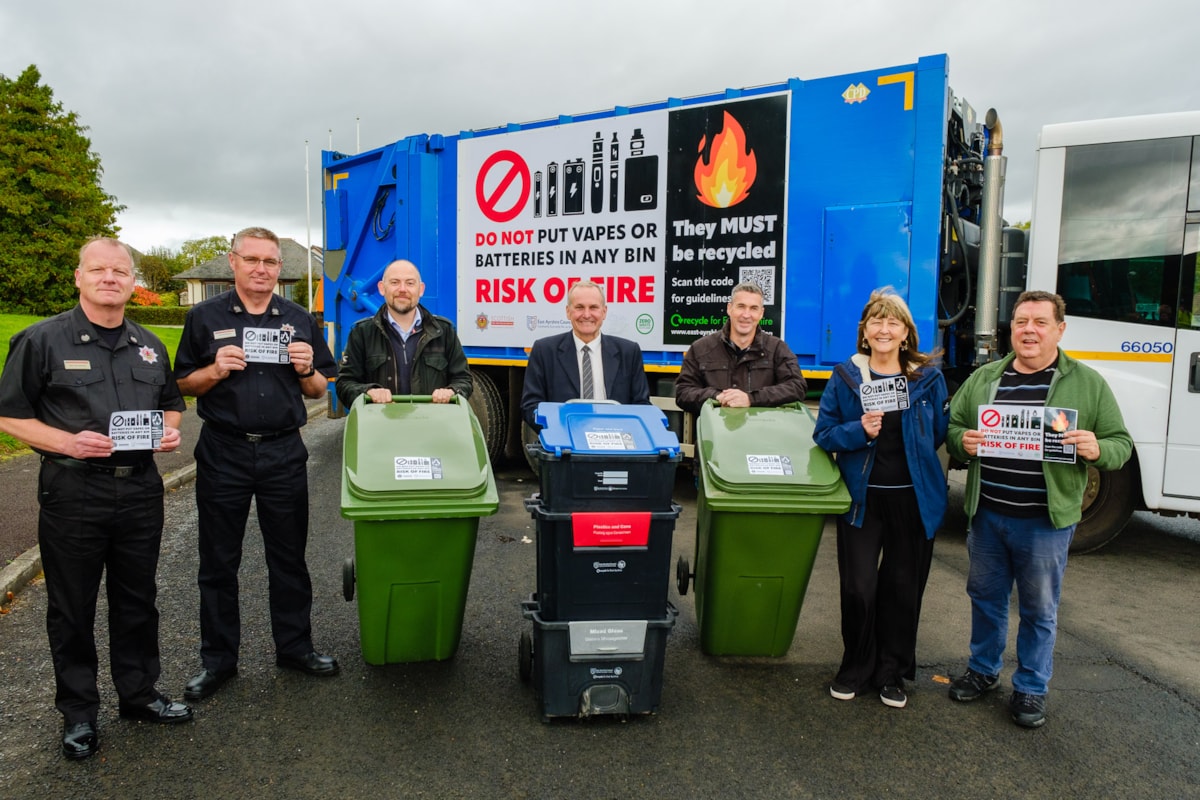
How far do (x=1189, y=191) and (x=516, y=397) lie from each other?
17.0ft

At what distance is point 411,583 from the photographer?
3.22 metres

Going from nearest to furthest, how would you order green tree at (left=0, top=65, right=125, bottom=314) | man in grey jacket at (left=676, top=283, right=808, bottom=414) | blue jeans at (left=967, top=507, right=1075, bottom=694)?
1. blue jeans at (left=967, top=507, right=1075, bottom=694)
2. man in grey jacket at (left=676, top=283, right=808, bottom=414)
3. green tree at (left=0, top=65, right=125, bottom=314)

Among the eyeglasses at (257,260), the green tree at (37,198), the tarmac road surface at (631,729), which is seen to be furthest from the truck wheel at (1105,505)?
the green tree at (37,198)

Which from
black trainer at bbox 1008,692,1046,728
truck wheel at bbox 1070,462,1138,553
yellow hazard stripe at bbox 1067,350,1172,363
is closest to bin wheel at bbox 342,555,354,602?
black trainer at bbox 1008,692,1046,728

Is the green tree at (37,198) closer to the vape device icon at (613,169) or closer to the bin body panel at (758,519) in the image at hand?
the vape device icon at (613,169)

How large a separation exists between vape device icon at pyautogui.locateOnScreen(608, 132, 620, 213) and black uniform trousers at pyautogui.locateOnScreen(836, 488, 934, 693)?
3808 millimetres

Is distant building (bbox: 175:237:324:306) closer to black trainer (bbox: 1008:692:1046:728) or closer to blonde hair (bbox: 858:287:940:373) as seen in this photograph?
blonde hair (bbox: 858:287:940:373)

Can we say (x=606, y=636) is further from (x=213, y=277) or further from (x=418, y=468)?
(x=213, y=277)

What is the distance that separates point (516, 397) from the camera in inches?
291

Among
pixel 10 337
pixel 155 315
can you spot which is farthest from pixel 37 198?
pixel 10 337

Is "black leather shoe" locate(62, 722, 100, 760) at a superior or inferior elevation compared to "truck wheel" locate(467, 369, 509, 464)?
inferior

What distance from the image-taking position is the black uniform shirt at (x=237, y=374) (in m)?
3.21

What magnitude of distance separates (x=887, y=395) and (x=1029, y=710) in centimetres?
132

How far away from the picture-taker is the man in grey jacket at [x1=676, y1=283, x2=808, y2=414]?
12.5 ft
